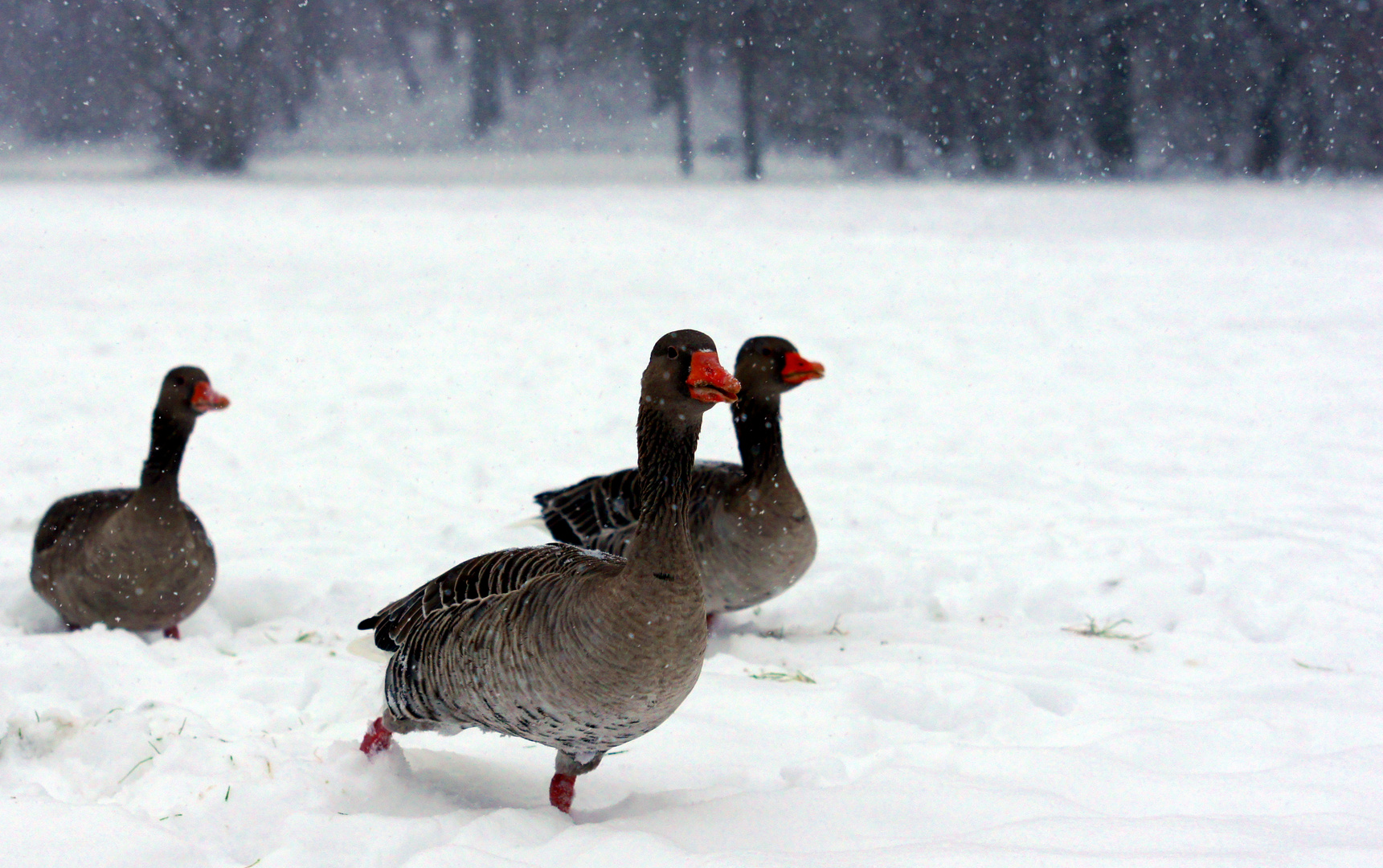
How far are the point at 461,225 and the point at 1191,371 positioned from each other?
14.8 metres

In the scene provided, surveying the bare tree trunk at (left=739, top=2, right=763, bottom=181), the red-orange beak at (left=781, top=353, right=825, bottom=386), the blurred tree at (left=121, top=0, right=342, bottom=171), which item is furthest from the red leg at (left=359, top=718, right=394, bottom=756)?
the blurred tree at (left=121, top=0, right=342, bottom=171)

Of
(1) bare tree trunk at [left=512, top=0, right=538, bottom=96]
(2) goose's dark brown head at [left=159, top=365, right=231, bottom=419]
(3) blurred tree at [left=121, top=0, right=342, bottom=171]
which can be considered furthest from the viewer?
(1) bare tree trunk at [left=512, top=0, right=538, bottom=96]

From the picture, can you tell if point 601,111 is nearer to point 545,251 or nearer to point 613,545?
point 545,251

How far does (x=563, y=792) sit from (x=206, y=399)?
9.26ft

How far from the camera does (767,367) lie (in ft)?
16.9

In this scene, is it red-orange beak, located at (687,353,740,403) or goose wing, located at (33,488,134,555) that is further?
goose wing, located at (33,488,134,555)

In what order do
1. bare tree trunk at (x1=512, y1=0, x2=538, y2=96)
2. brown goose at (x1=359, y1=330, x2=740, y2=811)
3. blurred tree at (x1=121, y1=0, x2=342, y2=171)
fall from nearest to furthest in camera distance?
brown goose at (x1=359, y1=330, x2=740, y2=811)
blurred tree at (x1=121, y1=0, x2=342, y2=171)
bare tree trunk at (x1=512, y1=0, x2=538, y2=96)

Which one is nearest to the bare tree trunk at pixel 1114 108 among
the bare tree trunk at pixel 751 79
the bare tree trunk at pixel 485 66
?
the bare tree trunk at pixel 751 79

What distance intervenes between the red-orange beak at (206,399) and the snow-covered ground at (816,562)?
108 centimetres

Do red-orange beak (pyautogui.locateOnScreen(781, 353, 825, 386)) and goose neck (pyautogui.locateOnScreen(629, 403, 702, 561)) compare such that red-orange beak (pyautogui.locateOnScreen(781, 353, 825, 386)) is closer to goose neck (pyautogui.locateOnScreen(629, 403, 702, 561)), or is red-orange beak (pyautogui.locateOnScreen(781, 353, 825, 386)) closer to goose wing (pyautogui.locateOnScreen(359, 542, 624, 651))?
goose wing (pyautogui.locateOnScreen(359, 542, 624, 651))

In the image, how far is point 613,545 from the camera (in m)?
5.00

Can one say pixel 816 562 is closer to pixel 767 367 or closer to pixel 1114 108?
pixel 767 367

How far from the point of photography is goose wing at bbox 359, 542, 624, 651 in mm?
3322

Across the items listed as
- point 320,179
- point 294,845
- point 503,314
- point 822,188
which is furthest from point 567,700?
point 320,179
